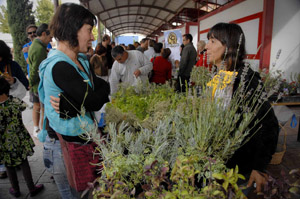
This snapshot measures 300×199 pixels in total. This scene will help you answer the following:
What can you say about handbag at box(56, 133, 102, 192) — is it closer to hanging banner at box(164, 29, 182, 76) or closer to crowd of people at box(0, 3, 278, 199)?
crowd of people at box(0, 3, 278, 199)

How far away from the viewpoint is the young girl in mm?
2500

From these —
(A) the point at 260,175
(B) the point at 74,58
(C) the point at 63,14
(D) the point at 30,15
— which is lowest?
(A) the point at 260,175

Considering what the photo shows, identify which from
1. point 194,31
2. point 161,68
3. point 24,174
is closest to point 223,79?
point 24,174

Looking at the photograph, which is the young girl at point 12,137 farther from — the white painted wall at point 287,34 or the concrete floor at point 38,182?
the white painted wall at point 287,34

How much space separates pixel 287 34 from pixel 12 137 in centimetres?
747

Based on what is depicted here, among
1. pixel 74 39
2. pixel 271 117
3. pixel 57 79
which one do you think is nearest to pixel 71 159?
pixel 57 79

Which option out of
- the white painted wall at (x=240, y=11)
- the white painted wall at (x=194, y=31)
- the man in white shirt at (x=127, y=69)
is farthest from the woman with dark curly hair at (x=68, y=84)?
the white painted wall at (x=194, y=31)

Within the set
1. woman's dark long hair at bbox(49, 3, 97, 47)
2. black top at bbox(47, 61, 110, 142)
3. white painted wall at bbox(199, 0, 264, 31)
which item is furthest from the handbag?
white painted wall at bbox(199, 0, 264, 31)

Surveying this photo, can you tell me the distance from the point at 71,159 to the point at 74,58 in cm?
72

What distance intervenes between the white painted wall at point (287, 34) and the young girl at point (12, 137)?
668cm

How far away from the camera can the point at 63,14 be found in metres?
1.45

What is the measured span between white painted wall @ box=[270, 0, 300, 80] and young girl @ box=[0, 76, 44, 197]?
Result: 6679 mm

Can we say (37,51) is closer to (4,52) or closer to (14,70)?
(14,70)

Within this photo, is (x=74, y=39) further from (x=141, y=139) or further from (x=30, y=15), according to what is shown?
(x=30, y=15)
